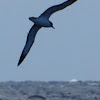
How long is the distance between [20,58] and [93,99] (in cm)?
3242

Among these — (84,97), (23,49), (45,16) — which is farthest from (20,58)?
(84,97)

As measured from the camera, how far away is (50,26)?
1819 cm

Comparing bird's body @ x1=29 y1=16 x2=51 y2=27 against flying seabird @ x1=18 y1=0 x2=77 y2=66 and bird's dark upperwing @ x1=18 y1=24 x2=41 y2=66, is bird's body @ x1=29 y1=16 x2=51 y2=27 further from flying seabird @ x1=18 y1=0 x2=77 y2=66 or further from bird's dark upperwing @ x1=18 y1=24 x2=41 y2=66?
bird's dark upperwing @ x1=18 y1=24 x2=41 y2=66

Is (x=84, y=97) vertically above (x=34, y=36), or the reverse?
(x=34, y=36)

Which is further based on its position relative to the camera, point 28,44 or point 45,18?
point 28,44

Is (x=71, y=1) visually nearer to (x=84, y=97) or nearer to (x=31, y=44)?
(x=31, y=44)

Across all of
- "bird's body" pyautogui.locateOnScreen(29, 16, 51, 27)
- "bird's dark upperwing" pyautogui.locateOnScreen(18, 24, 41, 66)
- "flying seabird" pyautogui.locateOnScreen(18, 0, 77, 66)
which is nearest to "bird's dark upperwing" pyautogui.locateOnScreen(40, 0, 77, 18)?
"flying seabird" pyautogui.locateOnScreen(18, 0, 77, 66)

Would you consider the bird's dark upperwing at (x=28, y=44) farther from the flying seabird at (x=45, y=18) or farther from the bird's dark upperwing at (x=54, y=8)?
the bird's dark upperwing at (x=54, y=8)

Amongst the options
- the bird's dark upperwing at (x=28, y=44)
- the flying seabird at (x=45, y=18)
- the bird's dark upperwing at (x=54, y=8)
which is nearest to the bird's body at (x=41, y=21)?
the flying seabird at (x=45, y=18)

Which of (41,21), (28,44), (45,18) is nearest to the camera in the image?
(41,21)

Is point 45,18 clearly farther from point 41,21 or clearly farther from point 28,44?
point 28,44

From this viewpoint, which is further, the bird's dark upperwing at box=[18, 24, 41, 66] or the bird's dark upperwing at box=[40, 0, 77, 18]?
the bird's dark upperwing at box=[18, 24, 41, 66]

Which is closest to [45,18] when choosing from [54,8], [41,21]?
[41,21]

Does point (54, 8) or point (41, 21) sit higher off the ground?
point (54, 8)
